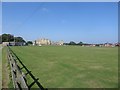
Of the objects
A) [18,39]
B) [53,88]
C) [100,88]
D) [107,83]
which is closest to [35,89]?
[53,88]

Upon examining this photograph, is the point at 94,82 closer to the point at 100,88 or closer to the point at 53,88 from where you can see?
the point at 100,88

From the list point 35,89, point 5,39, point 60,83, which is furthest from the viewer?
point 5,39

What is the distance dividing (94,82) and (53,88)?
216 centimetres

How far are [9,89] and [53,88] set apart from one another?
188 cm

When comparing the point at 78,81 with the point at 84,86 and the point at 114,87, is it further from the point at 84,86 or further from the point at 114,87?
the point at 114,87

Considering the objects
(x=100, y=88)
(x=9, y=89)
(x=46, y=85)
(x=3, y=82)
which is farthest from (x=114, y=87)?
(x=3, y=82)

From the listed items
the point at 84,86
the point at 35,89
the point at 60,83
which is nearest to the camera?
the point at 35,89

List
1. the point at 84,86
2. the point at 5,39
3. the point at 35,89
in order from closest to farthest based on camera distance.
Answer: the point at 35,89 < the point at 84,86 < the point at 5,39

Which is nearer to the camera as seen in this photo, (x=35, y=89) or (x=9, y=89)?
(x=35, y=89)

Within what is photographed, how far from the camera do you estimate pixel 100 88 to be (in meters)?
10.4

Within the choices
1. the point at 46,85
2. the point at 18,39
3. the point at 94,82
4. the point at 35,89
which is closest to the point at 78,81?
the point at 94,82

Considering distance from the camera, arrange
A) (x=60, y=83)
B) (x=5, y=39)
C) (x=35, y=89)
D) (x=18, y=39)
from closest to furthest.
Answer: (x=35, y=89), (x=60, y=83), (x=5, y=39), (x=18, y=39)

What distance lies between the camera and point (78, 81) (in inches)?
478

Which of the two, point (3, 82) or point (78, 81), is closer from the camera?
point (78, 81)
